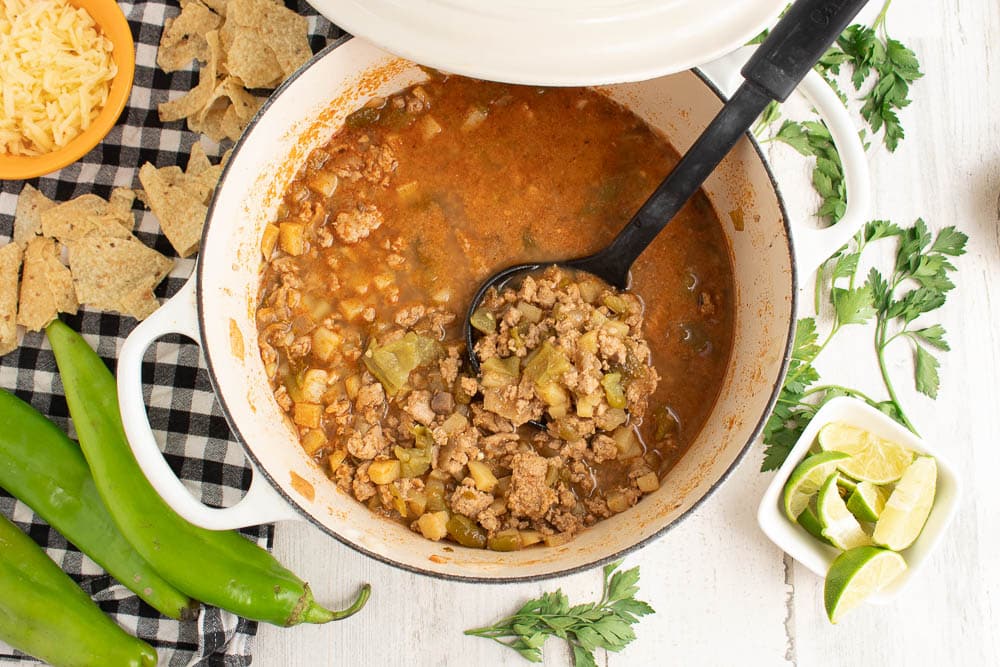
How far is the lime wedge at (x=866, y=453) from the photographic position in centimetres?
290

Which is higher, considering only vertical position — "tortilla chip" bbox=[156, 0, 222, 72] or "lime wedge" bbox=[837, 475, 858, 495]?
"tortilla chip" bbox=[156, 0, 222, 72]

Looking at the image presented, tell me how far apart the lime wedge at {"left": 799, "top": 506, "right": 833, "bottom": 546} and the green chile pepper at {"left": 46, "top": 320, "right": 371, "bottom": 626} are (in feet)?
5.60

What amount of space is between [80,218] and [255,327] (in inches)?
30.1

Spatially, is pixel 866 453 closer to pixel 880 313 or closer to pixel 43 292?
pixel 880 313

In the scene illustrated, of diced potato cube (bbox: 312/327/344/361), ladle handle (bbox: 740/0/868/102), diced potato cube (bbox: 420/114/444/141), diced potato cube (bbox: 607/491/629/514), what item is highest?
diced potato cube (bbox: 420/114/444/141)

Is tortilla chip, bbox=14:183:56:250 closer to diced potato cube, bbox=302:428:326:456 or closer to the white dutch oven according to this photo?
the white dutch oven

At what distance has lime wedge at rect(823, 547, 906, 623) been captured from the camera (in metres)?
2.78

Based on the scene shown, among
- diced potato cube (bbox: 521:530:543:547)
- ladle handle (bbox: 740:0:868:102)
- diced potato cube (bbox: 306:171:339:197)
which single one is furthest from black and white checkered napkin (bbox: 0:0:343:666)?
ladle handle (bbox: 740:0:868:102)

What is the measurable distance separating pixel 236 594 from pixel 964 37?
339 centimetres

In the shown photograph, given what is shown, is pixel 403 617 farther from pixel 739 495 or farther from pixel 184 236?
pixel 184 236

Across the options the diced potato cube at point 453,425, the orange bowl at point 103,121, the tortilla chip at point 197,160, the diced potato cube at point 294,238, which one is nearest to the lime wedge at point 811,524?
the diced potato cube at point 453,425

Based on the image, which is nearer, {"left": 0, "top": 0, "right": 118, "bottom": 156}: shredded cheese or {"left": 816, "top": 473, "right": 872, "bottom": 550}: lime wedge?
{"left": 816, "top": 473, "right": 872, "bottom": 550}: lime wedge

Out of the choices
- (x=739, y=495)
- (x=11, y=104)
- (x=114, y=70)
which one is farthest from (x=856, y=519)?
(x=11, y=104)

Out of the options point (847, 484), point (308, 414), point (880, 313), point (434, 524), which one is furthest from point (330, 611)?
point (880, 313)
